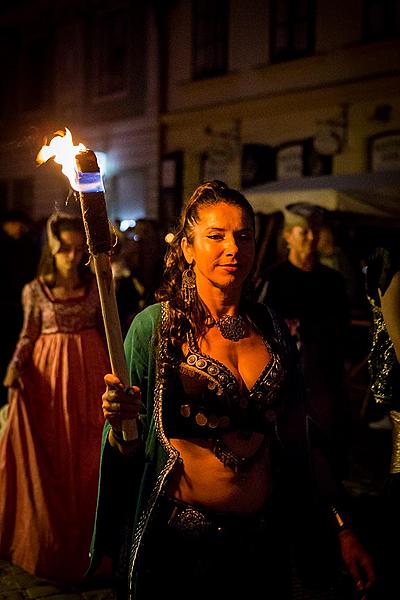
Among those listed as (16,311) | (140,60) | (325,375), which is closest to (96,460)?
(325,375)

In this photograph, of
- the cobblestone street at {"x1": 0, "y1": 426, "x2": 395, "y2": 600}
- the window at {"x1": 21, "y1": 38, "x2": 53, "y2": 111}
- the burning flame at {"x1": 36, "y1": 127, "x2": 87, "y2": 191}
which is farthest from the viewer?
the window at {"x1": 21, "y1": 38, "x2": 53, "y2": 111}

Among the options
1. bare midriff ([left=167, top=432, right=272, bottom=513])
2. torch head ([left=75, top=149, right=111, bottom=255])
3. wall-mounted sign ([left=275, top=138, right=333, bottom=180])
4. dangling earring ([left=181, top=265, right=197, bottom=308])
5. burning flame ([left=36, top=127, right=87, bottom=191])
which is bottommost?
bare midriff ([left=167, top=432, right=272, bottom=513])

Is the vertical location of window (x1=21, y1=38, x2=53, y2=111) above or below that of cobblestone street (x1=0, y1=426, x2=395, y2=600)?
above

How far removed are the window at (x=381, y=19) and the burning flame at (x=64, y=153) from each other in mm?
13038

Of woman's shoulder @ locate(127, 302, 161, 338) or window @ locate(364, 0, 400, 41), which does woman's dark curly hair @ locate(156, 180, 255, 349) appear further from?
window @ locate(364, 0, 400, 41)

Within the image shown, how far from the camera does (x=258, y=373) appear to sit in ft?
8.88

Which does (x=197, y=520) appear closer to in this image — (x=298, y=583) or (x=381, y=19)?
(x=298, y=583)

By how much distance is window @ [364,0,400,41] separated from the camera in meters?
14.2

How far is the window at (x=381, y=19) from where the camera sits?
14156 mm

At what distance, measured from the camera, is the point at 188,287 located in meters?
2.86

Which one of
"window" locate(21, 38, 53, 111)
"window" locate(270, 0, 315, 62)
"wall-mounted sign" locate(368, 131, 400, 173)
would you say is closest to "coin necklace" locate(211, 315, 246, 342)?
"wall-mounted sign" locate(368, 131, 400, 173)

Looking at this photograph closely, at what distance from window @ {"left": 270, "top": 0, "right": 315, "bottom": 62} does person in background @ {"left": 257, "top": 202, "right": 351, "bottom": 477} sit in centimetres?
1076

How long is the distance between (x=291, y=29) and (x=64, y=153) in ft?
48.8

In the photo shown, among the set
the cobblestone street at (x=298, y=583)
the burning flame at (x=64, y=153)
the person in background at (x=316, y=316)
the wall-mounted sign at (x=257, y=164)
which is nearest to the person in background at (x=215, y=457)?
the burning flame at (x=64, y=153)
